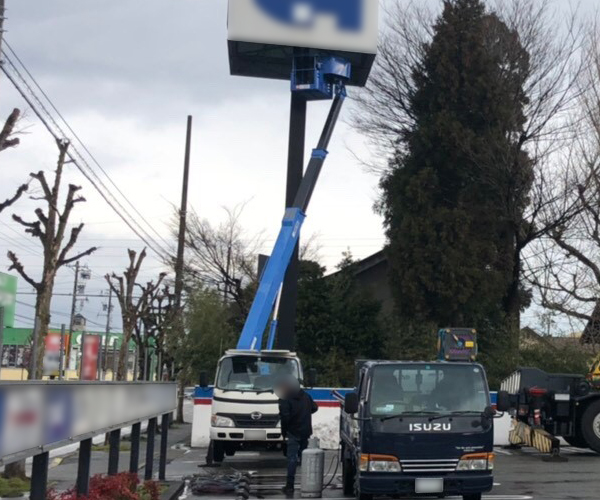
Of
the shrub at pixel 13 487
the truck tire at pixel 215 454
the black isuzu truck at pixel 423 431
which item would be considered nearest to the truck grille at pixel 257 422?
the truck tire at pixel 215 454

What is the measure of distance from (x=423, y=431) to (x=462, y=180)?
81.2 feet

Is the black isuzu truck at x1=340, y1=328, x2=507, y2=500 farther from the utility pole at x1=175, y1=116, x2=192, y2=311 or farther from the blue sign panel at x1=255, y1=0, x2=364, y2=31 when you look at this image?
the utility pole at x1=175, y1=116, x2=192, y2=311

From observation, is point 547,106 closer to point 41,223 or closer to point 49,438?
point 41,223

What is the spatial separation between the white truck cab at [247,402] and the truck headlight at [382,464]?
6765 mm

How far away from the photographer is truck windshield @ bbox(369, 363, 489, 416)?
42.2ft

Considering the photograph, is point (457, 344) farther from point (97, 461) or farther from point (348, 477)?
point (348, 477)

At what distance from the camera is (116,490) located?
1143 centimetres

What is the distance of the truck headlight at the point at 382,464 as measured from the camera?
1246 centimetres

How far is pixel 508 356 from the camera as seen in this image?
1297 inches

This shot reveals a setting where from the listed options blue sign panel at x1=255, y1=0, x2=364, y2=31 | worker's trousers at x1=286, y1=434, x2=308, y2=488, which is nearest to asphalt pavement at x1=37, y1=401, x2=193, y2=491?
worker's trousers at x1=286, y1=434, x2=308, y2=488

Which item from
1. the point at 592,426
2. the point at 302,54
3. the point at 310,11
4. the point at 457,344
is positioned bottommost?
the point at 592,426

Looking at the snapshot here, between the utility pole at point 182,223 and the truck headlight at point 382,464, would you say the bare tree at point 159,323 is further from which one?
the truck headlight at point 382,464

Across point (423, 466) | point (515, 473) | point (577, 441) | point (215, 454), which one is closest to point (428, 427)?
point (423, 466)

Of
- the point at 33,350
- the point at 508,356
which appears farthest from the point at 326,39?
the point at 33,350
